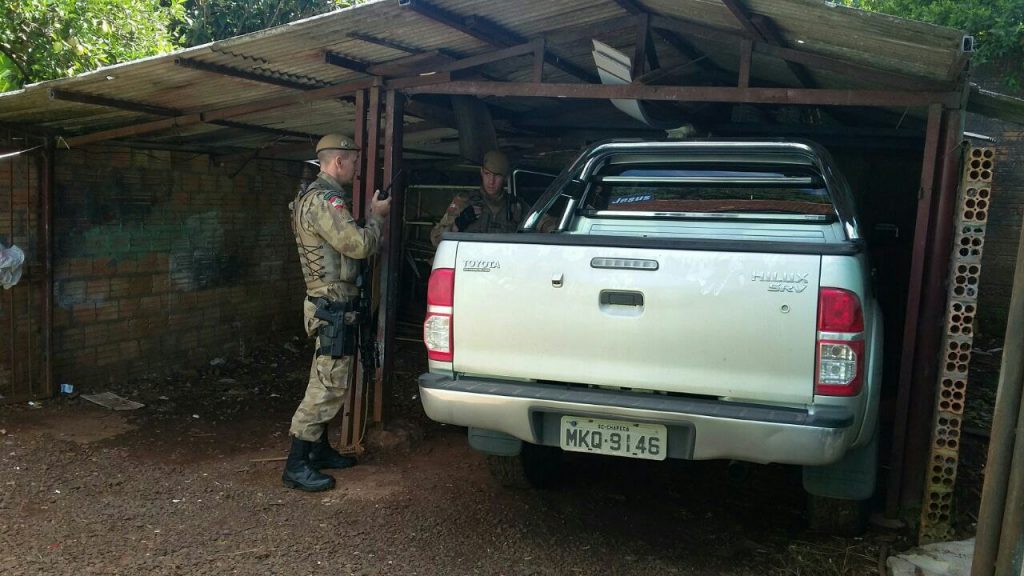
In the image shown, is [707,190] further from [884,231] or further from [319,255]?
[319,255]

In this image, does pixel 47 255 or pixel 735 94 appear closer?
pixel 735 94

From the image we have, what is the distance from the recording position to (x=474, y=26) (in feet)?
14.5

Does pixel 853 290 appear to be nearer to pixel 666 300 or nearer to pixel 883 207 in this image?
pixel 666 300

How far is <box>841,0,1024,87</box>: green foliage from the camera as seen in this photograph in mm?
8594

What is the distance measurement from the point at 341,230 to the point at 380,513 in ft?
5.13

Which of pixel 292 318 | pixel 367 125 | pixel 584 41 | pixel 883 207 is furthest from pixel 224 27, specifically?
pixel 883 207

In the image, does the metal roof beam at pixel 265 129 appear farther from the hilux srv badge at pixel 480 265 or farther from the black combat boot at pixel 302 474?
the hilux srv badge at pixel 480 265

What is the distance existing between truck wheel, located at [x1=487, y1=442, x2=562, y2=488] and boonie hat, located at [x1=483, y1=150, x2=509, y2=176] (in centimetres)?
229

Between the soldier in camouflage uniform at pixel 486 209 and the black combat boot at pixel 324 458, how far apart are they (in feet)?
6.09

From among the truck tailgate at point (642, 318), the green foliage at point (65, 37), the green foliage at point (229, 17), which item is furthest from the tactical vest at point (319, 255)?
the green foliage at point (229, 17)

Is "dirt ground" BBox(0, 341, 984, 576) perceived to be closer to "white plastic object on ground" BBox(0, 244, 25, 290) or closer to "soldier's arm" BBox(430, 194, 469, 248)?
"white plastic object on ground" BBox(0, 244, 25, 290)

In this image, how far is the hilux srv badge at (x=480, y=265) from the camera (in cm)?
360

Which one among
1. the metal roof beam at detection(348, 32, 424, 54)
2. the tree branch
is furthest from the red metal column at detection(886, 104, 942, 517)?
the tree branch

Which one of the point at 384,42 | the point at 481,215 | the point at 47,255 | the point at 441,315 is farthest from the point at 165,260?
the point at 441,315
